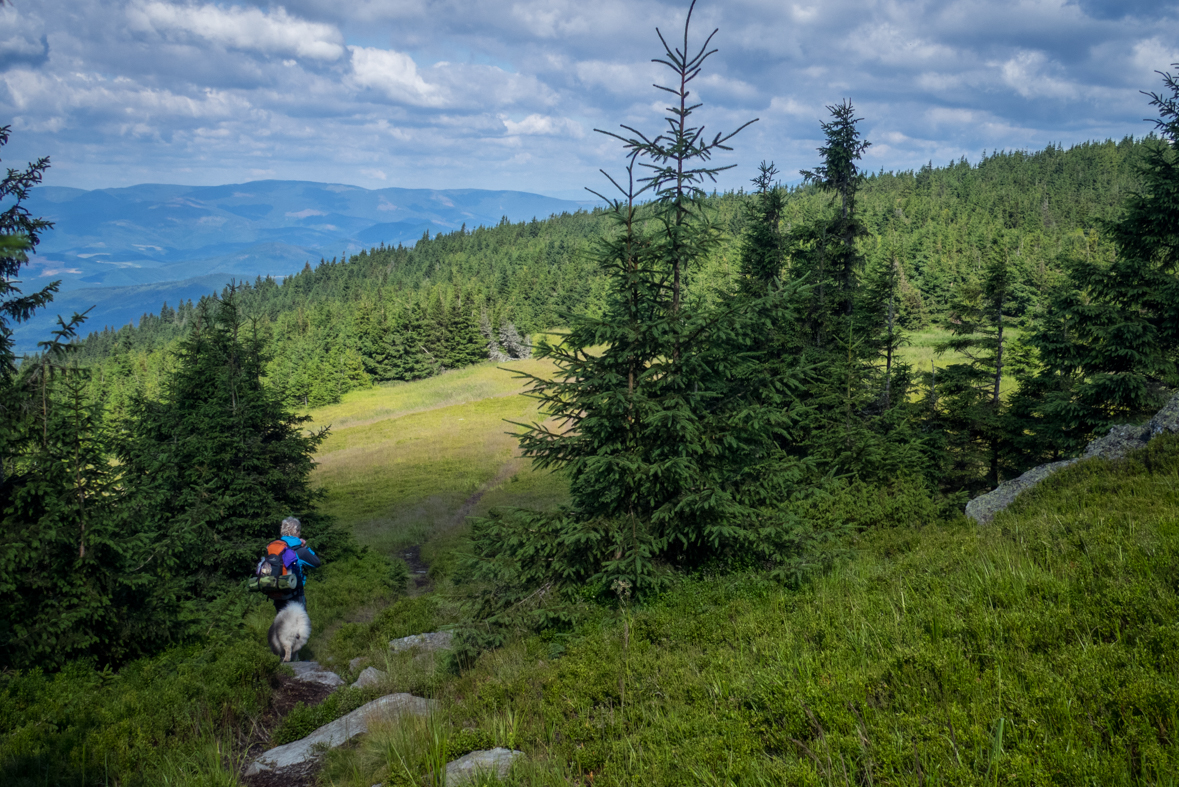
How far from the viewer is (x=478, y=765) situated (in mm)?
4012

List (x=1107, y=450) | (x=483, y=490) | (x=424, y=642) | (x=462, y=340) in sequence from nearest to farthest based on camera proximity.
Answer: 1. (x=424, y=642)
2. (x=1107, y=450)
3. (x=483, y=490)
4. (x=462, y=340)

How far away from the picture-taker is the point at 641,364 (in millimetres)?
7926

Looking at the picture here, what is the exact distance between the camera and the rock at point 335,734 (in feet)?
17.1

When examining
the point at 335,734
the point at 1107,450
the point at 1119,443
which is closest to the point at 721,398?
the point at 335,734

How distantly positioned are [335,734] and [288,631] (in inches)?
148

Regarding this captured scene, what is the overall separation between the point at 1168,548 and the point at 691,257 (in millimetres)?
5422

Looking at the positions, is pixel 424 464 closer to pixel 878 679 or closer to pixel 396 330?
pixel 878 679

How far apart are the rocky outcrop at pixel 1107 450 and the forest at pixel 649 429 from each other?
91 centimetres

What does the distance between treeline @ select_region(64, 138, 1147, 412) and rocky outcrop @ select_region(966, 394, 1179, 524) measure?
8348 mm

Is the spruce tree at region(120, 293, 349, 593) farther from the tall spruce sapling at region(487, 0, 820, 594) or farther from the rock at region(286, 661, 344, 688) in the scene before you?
the tall spruce sapling at region(487, 0, 820, 594)

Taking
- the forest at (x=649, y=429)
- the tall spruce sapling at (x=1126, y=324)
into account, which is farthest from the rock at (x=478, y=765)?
the tall spruce sapling at (x=1126, y=324)

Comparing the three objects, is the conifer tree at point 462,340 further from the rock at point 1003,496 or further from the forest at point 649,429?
the rock at point 1003,496

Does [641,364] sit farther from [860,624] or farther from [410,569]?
[410,569]

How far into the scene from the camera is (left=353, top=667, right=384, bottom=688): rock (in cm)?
734
